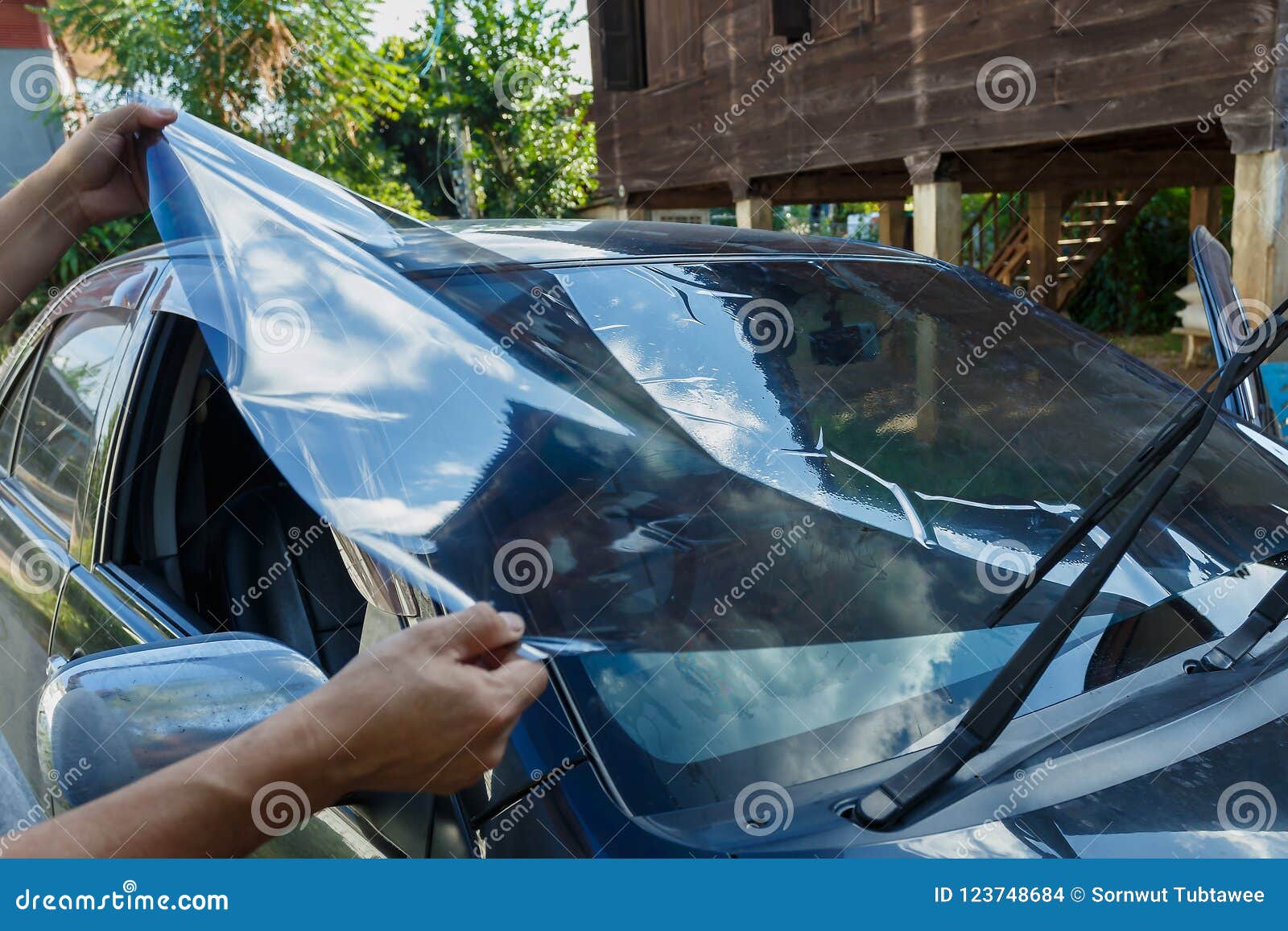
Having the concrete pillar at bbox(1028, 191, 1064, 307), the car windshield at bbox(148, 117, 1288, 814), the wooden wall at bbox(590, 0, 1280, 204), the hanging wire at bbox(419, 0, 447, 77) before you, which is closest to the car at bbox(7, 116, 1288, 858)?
the car windshield at bbox(148, 117, 1288, 814)

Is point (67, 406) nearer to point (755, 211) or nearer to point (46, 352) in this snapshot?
point (46, 352)

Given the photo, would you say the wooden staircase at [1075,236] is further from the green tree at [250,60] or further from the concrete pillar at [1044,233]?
the green tree at [250,60]

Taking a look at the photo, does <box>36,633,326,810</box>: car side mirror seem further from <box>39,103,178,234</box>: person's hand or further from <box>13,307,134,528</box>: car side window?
<box>13,307,134,528</box>: car side window

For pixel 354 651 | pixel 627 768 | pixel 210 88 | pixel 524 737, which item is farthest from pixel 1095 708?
pixel 210 88

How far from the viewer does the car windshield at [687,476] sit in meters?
1.19

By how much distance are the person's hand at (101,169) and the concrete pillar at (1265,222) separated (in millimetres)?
5344

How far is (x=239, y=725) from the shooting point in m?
1.12

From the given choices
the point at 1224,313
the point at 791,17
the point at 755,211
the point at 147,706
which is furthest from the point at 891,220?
the point at 147,706

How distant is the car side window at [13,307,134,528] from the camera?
227 centimetres

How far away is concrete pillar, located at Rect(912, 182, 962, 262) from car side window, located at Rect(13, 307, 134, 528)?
640 centimetres

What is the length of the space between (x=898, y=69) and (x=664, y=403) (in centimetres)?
726

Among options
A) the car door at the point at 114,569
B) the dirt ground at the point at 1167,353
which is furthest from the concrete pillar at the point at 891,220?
the car door at the point at 114,569

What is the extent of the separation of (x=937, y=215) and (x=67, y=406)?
6702 millimetres

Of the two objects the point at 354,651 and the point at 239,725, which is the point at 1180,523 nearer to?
the point at 239,725
